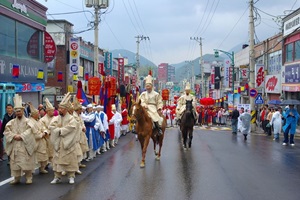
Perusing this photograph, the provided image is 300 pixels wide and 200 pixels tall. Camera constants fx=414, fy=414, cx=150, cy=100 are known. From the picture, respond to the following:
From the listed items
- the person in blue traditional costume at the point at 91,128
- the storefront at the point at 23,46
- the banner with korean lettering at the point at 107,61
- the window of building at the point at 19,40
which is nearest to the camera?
the person in blue traditional costume at the point at 91,128

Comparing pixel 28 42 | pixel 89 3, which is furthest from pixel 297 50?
pixel 28 42

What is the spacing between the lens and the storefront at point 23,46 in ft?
69.4

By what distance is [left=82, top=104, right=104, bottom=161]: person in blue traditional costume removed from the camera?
13.5 meters

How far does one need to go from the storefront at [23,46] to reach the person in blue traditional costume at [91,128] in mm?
8539

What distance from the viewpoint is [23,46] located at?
2417 cm

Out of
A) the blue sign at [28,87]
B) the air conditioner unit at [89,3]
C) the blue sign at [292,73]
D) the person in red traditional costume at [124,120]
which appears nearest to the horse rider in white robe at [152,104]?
the person in red traditional costume at [124,120]

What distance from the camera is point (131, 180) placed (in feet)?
33.1

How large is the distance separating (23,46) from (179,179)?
55.7 ft

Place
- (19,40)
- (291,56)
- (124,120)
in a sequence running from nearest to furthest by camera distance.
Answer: (19,40) → (124,120) → (291,56)

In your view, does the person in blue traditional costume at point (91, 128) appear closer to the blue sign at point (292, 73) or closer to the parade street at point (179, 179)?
the parade street at point (179, 179)

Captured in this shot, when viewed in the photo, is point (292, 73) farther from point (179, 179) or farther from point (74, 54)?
point (179, 179)

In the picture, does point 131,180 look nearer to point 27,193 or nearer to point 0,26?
point 27,193

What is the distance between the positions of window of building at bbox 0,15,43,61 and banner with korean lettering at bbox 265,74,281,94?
19.0m

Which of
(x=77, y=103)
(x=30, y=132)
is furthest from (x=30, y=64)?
(x=30, y=132)
